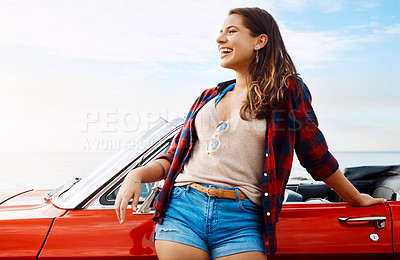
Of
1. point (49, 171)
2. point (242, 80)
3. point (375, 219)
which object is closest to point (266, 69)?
point (242, 80)

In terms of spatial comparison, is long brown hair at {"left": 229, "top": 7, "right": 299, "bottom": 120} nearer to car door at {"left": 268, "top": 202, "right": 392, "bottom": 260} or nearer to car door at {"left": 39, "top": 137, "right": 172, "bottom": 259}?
car door at {"left": 268, "top": 202, "right": 392, "bottom": 260}

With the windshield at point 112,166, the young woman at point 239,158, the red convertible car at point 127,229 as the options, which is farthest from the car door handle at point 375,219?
the windshield at point 112,166

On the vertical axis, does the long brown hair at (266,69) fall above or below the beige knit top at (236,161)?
above

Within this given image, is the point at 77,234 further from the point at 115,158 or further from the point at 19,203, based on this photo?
the point at 19,203

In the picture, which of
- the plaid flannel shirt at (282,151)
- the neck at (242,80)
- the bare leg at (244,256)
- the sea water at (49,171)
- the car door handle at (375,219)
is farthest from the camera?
the sea water at (49,171)

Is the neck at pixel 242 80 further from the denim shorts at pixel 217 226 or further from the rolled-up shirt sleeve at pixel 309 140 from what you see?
the denim shorts at pixel 217 226

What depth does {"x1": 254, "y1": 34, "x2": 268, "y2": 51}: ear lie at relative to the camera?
1.73 m

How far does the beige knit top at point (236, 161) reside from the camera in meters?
1.53

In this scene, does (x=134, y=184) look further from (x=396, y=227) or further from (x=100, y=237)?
(x=396, y=227)

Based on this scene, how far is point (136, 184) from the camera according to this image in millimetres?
1567

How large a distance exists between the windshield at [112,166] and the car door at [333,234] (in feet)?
2.95

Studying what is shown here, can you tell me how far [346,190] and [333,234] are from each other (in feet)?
0.85

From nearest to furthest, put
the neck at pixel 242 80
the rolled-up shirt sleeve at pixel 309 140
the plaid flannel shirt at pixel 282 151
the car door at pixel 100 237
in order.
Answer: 1. the plaid flannel shirt at pixel 282 151
2. the rolled-up shirt sleeve at pixel 309 140
3. the neck at pixel 242 80
4. the car door at pixel 100 237

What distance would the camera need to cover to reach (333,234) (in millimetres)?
2000
